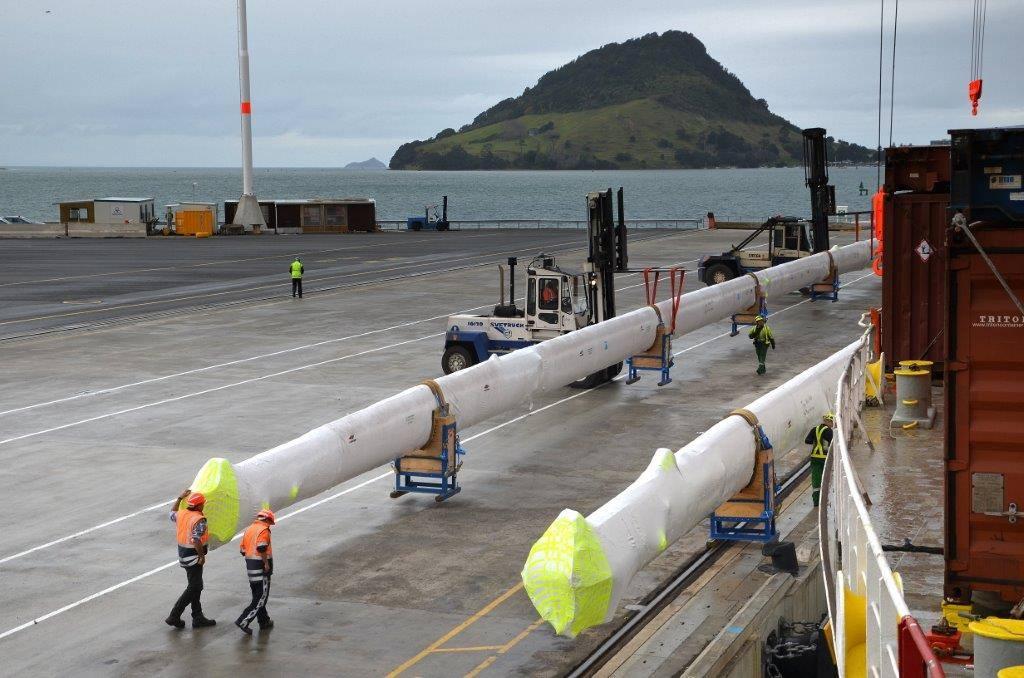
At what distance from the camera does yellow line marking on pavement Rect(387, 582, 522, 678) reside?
47.2 feet

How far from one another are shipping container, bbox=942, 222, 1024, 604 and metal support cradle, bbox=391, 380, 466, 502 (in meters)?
11.7

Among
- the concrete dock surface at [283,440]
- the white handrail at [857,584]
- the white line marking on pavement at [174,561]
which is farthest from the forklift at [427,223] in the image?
the white handrail at [857,584]

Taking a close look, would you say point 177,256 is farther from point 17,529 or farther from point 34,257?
point 17,529

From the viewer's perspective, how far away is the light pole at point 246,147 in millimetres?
81562

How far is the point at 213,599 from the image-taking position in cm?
1675

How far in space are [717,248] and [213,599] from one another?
62.0 meters

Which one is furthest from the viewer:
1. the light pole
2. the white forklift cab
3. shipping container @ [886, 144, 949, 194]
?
the light pole

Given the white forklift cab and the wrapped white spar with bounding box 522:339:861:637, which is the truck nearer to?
the white forklift cab

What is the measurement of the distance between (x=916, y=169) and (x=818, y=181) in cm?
3076

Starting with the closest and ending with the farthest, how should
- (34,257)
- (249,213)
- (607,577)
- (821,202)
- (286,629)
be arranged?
(607,577) → (286,629) → (821,202) → (34,257) → (249,213)

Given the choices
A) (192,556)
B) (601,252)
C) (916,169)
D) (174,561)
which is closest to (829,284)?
(601,252)

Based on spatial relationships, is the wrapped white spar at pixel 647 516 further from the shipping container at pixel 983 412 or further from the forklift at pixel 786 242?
the forklift at pixel 786 242

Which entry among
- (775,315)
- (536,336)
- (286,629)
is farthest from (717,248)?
(286,629)

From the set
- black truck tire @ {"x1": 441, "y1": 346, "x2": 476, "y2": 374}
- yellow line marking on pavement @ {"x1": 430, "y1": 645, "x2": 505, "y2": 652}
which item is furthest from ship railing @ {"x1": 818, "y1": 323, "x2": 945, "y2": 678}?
black truck tire @ {"x1": 441, "y1": 346, "x2": 476, "y2": 374}
